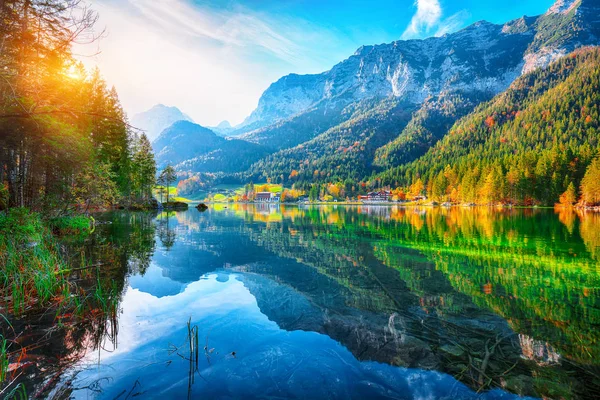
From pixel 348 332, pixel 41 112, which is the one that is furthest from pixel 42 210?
pixel 348 332

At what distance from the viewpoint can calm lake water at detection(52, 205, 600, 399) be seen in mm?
5402

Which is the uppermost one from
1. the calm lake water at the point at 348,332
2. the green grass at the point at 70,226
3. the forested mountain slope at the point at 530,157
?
the forested mountain slope at the point at 530,157

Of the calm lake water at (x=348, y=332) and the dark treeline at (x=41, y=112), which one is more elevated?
the dark treeline at (x=41, y=112)

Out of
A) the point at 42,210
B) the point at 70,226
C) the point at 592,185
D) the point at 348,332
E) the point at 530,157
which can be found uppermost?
the point at 530,157

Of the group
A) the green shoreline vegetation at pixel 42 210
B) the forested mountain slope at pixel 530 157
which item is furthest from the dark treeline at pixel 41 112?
the forested mountain slope at pixel 530 157

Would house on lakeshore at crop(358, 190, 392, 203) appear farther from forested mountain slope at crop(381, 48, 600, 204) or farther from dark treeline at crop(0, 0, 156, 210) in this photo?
dark treeline at crop(0, 0, 156, 210)

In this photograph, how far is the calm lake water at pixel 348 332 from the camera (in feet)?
17.7

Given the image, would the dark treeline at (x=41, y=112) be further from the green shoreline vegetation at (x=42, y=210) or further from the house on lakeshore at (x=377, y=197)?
the house on lakeshore at (x=377, y=197)

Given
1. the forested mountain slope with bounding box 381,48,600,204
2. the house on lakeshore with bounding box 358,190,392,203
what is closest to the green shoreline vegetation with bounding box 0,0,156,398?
the forested mountain slope with bounding box 381,48,600,204

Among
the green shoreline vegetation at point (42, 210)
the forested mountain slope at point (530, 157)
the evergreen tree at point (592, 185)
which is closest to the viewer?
the green shoreline vegetation at point (42, 210)

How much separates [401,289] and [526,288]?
491cm

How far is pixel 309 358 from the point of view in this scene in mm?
6453

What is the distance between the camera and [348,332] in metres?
7.91

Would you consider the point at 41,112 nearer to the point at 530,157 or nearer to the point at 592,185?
the point at 592,185
